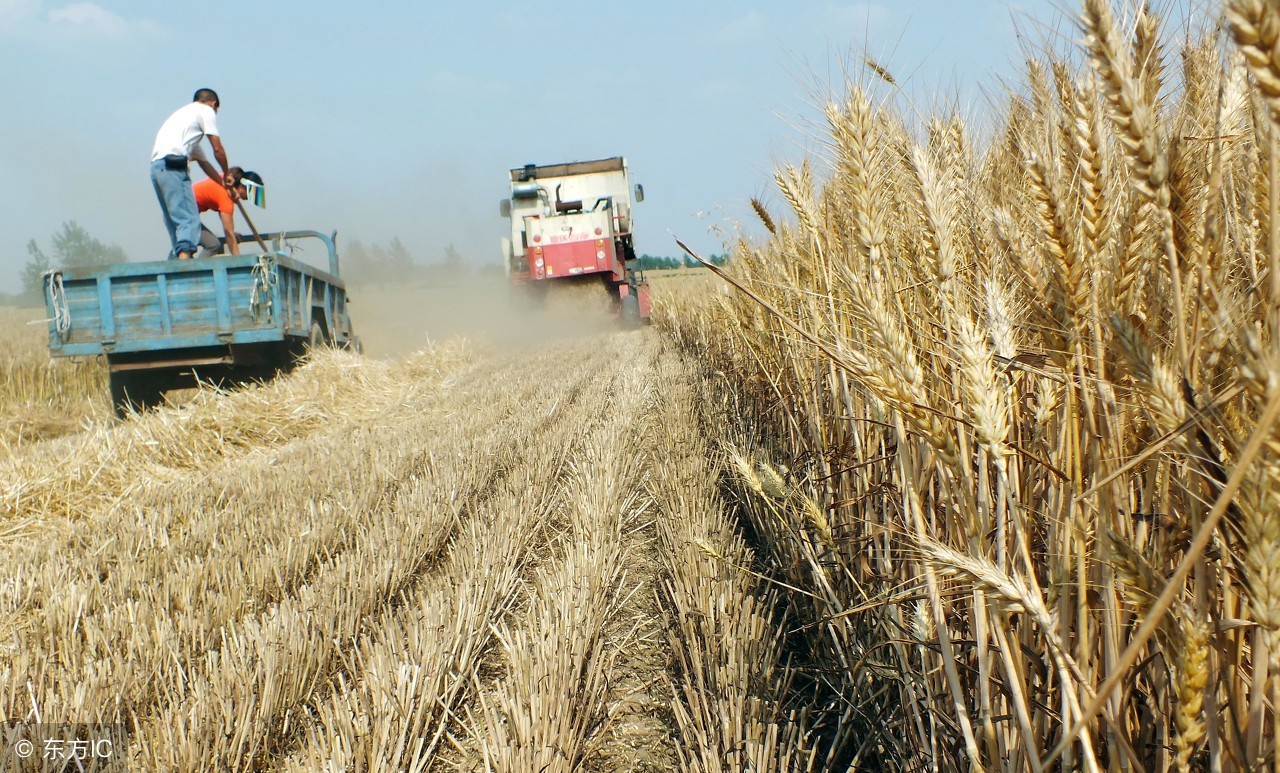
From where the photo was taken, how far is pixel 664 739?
6.72 ft

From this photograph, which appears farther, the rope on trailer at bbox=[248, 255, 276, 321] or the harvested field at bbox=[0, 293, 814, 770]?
the rope on trailer at bbox=[248, 255, 276, 321]

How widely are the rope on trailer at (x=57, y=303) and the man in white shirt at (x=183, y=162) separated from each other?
35.0 inches

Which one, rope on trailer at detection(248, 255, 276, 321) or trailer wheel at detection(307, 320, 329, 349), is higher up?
rope on trailer at detection(248, 255, 276, 321)

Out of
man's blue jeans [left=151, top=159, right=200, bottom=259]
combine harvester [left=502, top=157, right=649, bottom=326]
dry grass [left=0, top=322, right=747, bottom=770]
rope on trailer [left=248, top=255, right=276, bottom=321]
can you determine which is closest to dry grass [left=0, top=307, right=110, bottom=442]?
man's blue jeans [left=151, top=159, right=200, bottom=259]

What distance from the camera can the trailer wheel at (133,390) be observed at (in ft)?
23.6

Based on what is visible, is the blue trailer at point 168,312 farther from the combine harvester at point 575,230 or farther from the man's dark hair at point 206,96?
the combine harvester at point 575,230

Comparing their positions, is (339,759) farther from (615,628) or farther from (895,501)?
(895,501)

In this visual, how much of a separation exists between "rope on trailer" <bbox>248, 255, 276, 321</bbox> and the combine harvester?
710 cm

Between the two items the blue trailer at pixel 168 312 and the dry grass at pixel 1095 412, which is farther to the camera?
the blue trailer at pixel 168 312

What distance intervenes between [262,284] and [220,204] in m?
1.43

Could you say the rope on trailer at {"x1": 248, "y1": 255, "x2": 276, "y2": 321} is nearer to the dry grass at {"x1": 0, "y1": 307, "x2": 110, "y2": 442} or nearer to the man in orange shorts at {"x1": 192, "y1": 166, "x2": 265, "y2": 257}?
the man in orange shorts at {"x1": 192, "y1": 166, "x2": 265, "y2": 257}

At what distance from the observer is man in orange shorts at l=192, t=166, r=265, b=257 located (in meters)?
7.75

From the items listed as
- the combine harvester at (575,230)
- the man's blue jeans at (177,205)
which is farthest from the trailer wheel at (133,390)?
the combine harvester at (575,230)

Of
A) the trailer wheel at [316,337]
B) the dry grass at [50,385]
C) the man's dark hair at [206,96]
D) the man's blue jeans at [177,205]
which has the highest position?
the man's dark hair at [206,96]
